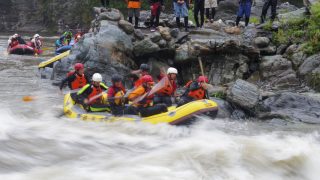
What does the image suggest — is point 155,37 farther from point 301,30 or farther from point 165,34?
point 301,30

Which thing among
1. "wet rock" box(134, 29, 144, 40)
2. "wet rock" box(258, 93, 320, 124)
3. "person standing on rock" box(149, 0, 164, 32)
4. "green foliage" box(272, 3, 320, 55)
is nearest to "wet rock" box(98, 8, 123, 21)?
"wet rock" box(134, 29, 144, 40)

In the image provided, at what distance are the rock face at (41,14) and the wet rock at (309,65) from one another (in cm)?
2745

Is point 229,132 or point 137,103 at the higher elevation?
point 137,103

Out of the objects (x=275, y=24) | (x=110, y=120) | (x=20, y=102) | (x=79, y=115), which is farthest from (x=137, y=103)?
(x=275, y=24)

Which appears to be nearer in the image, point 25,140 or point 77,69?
point 25,140

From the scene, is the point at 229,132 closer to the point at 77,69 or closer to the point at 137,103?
the point at 137,103

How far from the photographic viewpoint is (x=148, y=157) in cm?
731

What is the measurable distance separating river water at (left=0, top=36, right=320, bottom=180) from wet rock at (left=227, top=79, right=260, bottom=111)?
57 cm

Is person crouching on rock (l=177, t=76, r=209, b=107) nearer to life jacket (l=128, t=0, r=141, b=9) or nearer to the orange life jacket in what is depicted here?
the orange life jacket

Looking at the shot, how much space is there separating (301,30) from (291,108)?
168 inches

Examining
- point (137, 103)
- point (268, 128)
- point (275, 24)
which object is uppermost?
point (275, 24)

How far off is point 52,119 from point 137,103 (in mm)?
2193

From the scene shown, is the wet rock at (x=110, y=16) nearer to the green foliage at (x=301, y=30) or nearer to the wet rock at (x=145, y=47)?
the wet rock at (x=145, y=47)

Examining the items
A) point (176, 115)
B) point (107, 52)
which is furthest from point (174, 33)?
point (176, 115)
